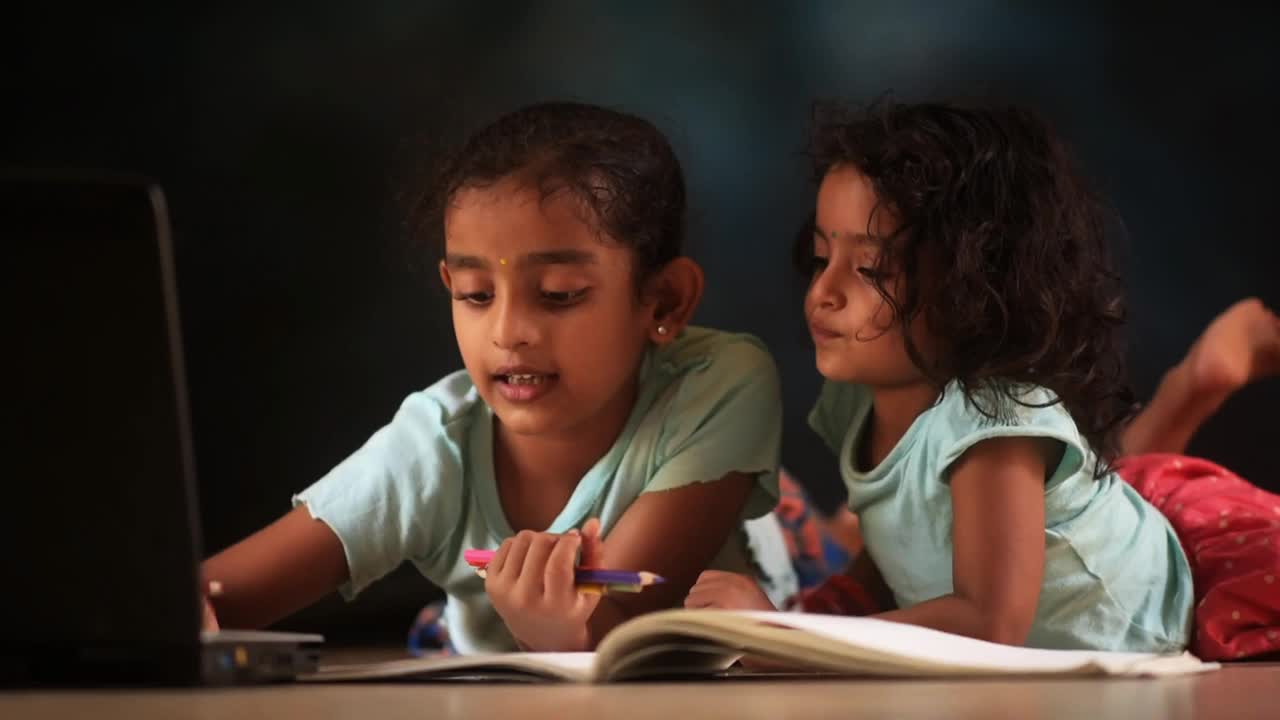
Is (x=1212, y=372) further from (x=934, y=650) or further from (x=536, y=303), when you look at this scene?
(x=934, y=650)

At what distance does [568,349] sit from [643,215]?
0.15 meters

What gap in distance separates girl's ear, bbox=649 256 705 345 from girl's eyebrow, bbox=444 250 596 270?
0.37 feet

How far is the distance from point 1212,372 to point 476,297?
0.95m

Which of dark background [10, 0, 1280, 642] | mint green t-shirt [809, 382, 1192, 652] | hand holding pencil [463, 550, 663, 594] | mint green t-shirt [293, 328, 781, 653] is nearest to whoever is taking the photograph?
hand holding pencil [463, 550, 663, 594]

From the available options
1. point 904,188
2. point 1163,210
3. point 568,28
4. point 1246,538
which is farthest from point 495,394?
point 1163,210

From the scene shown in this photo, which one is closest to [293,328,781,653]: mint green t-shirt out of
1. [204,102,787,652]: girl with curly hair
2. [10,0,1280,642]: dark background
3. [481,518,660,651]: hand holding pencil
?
[204,102,787,652]: girl with curly hair

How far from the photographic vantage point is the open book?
85 cm

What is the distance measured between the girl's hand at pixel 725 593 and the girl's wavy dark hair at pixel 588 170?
0.32 meters

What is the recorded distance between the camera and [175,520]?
754 millimetres

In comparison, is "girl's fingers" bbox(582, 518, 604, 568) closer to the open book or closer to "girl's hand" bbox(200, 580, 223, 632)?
the open book

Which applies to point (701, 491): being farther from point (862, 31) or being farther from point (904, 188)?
point (862, 31)

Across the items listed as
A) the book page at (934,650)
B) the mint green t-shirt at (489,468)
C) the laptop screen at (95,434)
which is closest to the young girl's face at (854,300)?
the mint green t-shirt at (489,468)

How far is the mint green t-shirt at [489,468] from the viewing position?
140cm

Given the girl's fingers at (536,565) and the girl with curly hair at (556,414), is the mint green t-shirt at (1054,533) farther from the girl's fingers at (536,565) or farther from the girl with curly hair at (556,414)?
the girl's fingers at (536,565)
